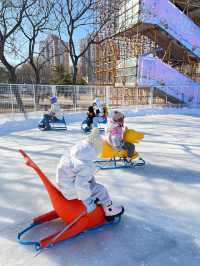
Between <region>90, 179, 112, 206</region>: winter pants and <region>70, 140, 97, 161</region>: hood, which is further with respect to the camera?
<region>90, 179, 112, 206</region>: winter pants

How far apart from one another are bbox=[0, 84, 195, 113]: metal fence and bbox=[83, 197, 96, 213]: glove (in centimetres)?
726

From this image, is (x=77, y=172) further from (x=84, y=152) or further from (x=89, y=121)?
(x=89, y=121)

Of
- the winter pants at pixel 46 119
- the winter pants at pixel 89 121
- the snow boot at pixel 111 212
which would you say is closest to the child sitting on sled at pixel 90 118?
the winter pants at pixel 89 121

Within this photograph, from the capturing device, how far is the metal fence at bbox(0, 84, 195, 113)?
27.8ft

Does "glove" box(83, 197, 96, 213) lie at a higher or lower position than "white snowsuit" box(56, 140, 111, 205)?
lower

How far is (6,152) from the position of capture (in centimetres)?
489

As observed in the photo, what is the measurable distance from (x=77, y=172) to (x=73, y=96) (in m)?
8.49

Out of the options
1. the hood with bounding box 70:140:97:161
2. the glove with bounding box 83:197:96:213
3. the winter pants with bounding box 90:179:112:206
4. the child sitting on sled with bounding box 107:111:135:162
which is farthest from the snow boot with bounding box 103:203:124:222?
the child sitting on sled with bounding box 107:111:135:162

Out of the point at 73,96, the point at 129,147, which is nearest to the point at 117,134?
the point at 129,147

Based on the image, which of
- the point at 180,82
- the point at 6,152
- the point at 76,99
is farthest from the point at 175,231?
the point at 180,82

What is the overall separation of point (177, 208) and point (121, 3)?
13451 millimetres

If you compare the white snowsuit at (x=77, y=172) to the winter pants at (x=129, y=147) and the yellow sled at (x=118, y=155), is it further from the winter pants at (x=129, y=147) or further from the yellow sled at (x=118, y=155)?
the winter pants at (x=129, y=147)

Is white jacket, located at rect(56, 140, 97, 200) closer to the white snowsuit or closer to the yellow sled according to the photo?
the white snowsuit

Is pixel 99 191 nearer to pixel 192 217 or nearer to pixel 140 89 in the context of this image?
pixel 192 217
